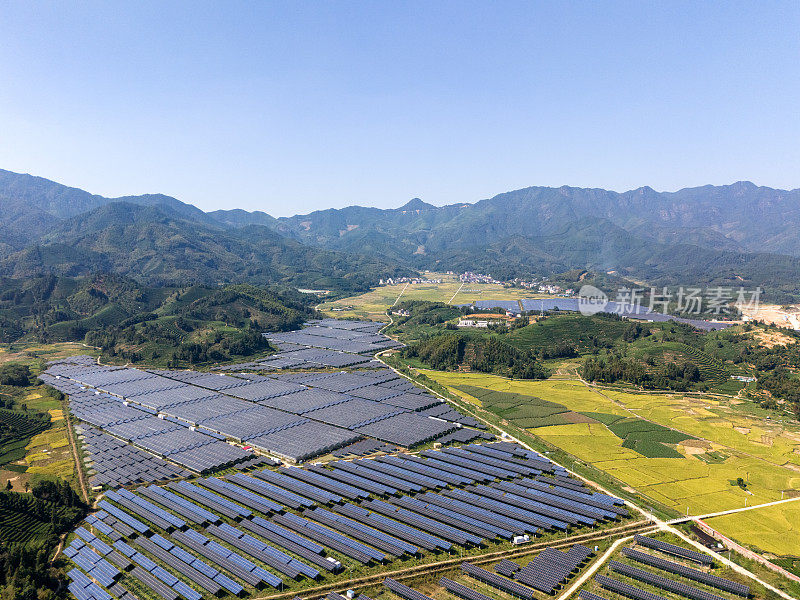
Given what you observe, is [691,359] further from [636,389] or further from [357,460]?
[357,460]

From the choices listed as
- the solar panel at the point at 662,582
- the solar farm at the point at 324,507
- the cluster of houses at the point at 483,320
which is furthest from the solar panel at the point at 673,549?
the cluster of houses at the point at 483,320

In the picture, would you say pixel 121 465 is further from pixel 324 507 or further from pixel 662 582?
pixel 662 582

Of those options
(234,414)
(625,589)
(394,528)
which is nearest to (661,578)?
(625,589)

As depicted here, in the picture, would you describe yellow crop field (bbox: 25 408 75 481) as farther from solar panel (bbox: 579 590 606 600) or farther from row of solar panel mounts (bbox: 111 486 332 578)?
solar panel (bbox: 579 590 606 600)

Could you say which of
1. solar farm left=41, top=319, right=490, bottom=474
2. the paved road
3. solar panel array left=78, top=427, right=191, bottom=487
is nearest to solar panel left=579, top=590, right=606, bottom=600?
the paved road

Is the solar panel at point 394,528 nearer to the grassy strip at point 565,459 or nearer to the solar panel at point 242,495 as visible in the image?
the solar panel at point 242,495

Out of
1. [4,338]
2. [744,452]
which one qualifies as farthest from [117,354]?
[744,452]
